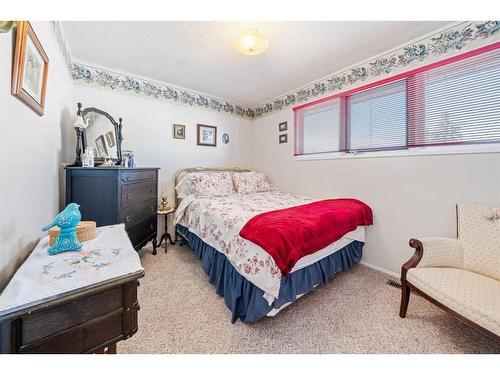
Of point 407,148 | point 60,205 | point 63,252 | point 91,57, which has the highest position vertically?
point 91,57

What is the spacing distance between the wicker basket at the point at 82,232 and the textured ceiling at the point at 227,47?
69.0 inches

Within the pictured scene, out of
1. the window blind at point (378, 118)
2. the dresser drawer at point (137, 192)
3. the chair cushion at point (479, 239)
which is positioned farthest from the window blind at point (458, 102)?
the dresser drawer at point (137, 192)

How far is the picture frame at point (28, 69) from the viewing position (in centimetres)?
91

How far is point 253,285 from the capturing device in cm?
144

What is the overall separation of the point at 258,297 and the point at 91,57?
9.94 feet

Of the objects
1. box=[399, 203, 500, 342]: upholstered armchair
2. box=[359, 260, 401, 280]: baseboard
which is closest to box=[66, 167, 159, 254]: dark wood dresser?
box=[399, 203, 500, 342]: upholstered armchair

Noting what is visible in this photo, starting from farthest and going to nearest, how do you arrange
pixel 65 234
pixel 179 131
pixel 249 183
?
pixel 249 183 → pixel 179 131 → pixel 65 234

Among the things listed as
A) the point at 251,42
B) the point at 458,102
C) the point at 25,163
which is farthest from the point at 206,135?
the point at 458,102

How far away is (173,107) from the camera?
9.87ft

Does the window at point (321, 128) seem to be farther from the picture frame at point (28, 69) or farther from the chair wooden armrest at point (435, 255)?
the picture frame at point (28, 69)

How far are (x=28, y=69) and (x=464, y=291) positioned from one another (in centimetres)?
279

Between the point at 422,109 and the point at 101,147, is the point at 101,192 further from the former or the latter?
the point at 422,109
